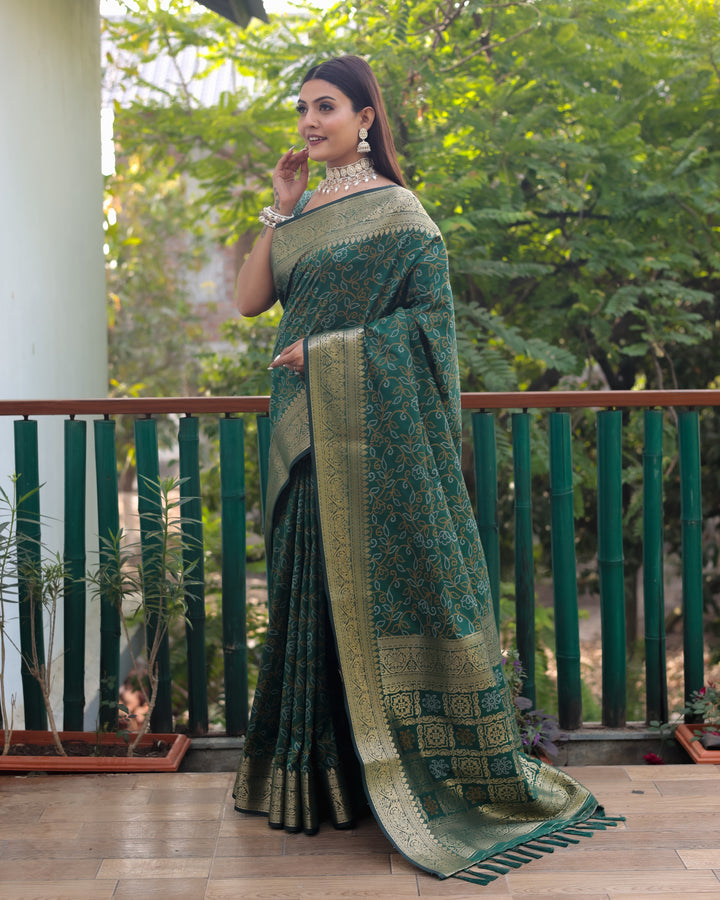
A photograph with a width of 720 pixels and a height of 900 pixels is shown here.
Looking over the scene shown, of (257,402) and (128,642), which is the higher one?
(257,402)

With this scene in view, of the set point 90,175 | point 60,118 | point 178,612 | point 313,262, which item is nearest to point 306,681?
point 178,612

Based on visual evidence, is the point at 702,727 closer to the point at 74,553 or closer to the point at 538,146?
the point at 74,553

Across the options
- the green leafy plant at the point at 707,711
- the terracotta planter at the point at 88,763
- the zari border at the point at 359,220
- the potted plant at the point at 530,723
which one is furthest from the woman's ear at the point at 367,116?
the green leafy plant at the point at 707,711

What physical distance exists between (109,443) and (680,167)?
9.77 feet

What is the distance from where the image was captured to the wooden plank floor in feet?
5.42

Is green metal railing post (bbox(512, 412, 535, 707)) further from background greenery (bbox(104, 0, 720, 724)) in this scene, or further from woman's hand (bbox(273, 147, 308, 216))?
background greenery (bbox(104, 0, 720, 724))

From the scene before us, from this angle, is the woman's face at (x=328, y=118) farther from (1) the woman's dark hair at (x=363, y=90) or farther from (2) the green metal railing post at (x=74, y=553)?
(2) the green metal railing post at (x=74, y=553)

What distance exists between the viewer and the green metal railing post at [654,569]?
243cm

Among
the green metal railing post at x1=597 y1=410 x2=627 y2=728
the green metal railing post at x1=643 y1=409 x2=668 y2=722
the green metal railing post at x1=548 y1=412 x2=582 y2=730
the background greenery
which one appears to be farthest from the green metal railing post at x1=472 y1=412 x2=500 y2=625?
the background greenery

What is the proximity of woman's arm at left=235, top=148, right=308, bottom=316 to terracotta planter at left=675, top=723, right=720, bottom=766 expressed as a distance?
1574 mm

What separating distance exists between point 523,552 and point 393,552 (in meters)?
0.74

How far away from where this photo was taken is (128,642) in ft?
7.54

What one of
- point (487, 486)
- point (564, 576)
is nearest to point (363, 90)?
point (487, 486)

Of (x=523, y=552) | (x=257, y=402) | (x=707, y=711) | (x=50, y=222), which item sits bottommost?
(x=707, y=711)
